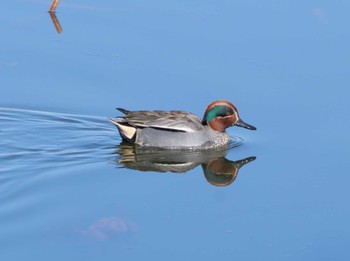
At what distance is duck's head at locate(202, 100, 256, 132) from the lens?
1285cm

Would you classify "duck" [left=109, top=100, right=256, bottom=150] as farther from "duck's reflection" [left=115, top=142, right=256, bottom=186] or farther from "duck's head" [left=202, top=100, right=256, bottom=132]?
"duck's reflection" [left=115, top=142, right=256, bottom=186]

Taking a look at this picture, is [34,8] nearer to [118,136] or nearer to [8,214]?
[118,136]

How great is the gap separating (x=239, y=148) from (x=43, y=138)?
2346 mm

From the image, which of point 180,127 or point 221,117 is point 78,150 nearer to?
point 180,127

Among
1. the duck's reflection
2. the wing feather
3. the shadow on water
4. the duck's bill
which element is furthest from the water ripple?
the duck's bill

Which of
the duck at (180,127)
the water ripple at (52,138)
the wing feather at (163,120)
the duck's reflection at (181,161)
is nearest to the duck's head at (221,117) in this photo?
the duck at (180,127)

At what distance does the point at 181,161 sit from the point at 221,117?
851mm

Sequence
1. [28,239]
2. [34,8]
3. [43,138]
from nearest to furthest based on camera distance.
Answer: [28,239], [43,138], [34,8]

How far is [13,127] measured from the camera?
1273 centimetres

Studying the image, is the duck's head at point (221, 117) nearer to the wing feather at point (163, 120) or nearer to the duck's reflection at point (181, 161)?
the wing feather at point (163, 120)

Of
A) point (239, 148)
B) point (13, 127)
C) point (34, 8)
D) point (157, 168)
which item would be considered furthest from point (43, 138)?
point (34, 8)

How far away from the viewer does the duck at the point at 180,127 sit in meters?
12.8

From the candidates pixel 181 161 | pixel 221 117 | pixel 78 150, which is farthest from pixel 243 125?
pixel 78 150

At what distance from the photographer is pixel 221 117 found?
13.0 m
